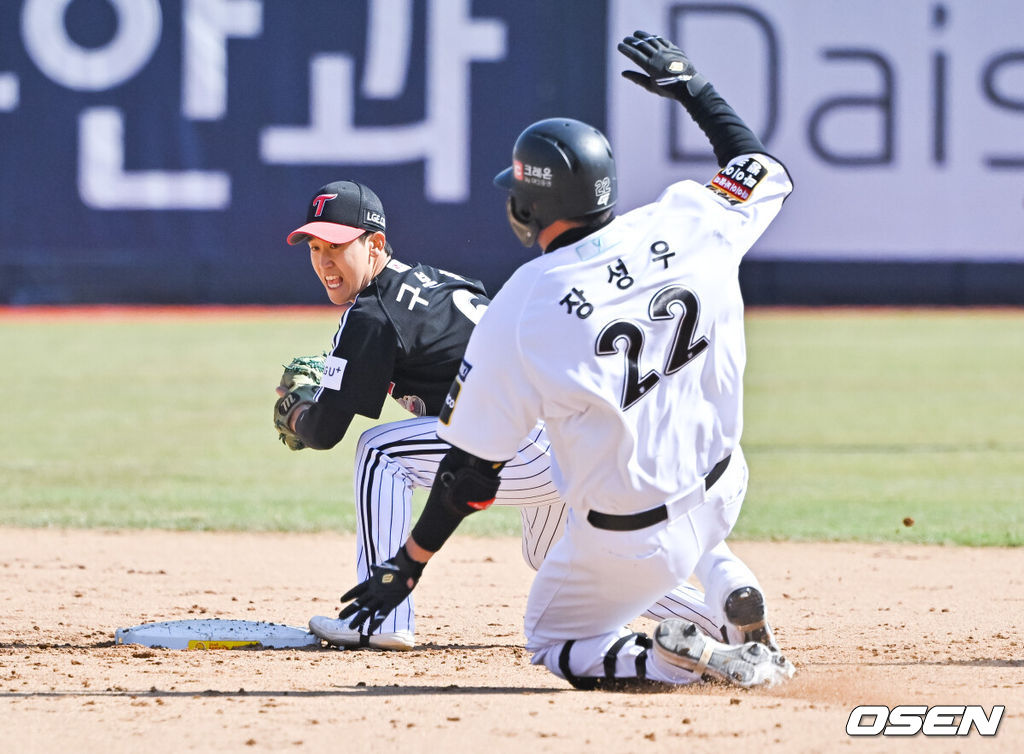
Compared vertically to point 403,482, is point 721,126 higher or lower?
higher

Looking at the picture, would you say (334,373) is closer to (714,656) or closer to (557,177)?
(557,177)

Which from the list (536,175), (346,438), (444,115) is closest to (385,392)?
(536,175)

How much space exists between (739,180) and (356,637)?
71.0 inches

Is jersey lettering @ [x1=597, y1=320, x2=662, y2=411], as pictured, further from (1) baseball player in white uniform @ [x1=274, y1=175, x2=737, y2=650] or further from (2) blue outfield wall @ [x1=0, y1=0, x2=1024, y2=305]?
(2) blue outfield wall @ [x1=0, y1=0, x2=1024, y2=305]

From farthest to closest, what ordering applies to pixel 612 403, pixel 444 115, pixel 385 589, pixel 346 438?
1. pixel 444 115
2. pixel 346 438
3. pixel 385 589
4. pixel 612 403

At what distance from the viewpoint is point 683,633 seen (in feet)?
11.3

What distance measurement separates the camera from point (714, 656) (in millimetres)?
3461

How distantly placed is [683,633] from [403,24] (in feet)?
51.3

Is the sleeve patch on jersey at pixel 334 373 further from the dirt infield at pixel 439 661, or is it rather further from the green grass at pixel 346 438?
the green grass at pixel 346 438

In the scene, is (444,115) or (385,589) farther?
(444,115)

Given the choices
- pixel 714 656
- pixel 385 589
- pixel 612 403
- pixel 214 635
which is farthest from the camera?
pixel 214 635

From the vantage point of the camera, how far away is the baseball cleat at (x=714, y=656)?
Result: 3.41 meters

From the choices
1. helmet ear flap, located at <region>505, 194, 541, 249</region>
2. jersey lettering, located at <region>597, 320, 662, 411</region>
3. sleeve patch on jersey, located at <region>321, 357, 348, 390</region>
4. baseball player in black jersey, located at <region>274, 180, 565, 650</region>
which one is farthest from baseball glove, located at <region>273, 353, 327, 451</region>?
jersey lettering, located at <region>597, 320, 662, 411</region>

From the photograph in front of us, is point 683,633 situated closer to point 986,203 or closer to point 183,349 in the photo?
point 183,349
